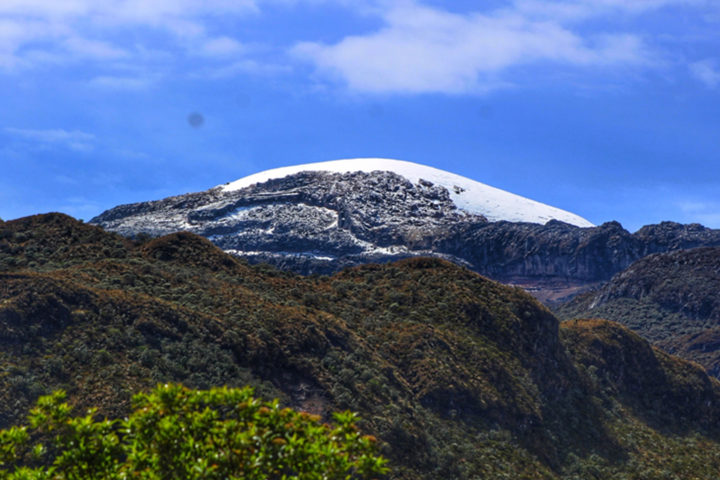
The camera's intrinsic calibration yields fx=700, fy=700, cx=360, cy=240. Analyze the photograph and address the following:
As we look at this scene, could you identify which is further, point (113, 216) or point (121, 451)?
point (113, 216)

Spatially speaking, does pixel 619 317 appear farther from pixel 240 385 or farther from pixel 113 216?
pixel 113 216

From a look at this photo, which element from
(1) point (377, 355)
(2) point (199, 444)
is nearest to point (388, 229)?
(1) point (377, 355)

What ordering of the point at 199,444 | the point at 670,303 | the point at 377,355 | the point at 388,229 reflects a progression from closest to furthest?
the point at 199,444 < the point at 377,355 < the point at 670,303 < the point at 388,229

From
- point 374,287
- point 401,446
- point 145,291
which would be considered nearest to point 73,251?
point 145,291

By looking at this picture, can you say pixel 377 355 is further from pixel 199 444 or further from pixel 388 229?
pixel 388 229

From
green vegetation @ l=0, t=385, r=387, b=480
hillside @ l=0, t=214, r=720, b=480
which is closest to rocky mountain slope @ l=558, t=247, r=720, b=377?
hillside @ l=0, t=214, r=720, b=480

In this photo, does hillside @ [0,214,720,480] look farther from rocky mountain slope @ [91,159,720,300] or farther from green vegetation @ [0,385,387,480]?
rocky mountain slope @ [91,159,720,300]
